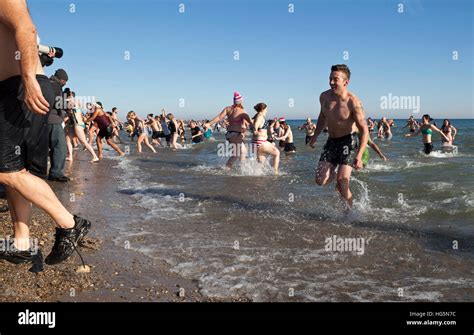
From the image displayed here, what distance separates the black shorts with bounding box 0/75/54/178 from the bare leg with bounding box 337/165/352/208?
3925 mm

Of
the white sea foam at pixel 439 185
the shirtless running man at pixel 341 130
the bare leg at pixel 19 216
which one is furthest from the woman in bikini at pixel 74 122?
the white sea foam at pixel 439 185

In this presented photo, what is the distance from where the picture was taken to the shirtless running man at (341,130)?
18.3 feet

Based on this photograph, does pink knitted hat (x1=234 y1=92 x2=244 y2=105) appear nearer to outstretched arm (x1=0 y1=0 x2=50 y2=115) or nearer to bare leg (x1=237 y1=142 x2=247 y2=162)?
bare leg (x1=237 y1=142 x2=247 y2=162)

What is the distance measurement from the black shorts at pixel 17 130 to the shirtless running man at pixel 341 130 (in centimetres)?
383

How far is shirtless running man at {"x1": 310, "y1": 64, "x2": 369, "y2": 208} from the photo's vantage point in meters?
5.59

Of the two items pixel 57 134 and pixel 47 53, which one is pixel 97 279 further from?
pixel 57 134

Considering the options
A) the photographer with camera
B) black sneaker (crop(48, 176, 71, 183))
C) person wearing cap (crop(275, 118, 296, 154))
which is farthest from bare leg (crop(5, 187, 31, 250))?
person wearing cap (crop(275, 118, 296, 154))

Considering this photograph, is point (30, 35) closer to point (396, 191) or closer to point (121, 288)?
point (121, 288)

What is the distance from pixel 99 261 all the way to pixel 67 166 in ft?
26.0

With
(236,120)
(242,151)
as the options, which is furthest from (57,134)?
(242,151)

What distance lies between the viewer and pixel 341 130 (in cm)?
586

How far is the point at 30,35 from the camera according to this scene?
105 inches

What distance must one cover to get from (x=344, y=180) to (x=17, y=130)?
13.6ft
